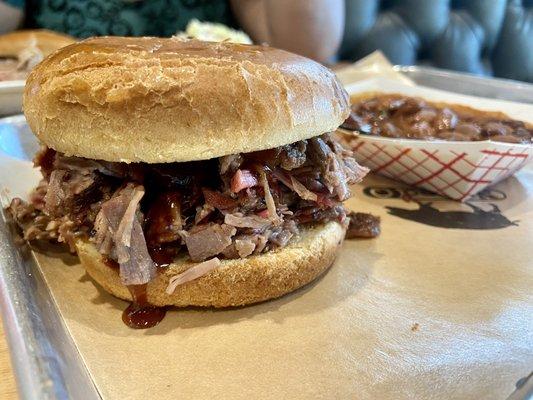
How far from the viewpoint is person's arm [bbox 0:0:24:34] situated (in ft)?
10.8

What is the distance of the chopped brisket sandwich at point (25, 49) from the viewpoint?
8.95 ft

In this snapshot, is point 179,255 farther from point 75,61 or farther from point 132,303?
point 75,61

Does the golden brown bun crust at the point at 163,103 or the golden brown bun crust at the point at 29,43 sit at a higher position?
the golden brown bun crust at the point at 163,103

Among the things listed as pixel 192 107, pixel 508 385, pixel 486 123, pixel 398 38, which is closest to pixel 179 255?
pixel 192 107

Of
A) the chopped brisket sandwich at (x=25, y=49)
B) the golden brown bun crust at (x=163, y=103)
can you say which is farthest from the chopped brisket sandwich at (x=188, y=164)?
the chopped brisket sandwich at (x=25, y=49)

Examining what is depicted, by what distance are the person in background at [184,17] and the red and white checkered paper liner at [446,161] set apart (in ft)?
6.53

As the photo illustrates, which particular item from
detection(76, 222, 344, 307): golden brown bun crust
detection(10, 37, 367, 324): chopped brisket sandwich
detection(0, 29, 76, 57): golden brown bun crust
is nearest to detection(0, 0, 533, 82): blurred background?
detection(0, 29, 76, 57): golden brown bun crust

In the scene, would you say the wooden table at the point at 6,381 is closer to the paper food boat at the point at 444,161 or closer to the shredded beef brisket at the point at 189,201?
the shredded beef brisket at the point at 189,201

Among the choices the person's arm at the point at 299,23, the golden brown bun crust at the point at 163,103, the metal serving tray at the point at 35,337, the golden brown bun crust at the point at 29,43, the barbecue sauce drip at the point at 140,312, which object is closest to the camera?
the metal serving tray at the point at 35,337

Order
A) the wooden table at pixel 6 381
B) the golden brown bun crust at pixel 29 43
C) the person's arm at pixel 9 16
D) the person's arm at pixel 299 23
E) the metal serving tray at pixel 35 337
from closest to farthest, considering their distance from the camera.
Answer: the metal serving tray at pixel 35 337 → the wooden table at pixel 6 381 → the golden brown bun crust at pixel 29 43 → the person's arm at pixel 9 16 → the person's arm at pixel 299 23

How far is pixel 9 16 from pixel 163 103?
273 cm

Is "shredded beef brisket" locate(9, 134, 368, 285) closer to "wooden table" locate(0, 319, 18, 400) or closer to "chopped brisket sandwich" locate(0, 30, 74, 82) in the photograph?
"wooden table" locate(0, 319, 18, 400)

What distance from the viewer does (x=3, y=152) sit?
6.74 feet

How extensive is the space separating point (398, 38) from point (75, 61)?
4.02 meters
